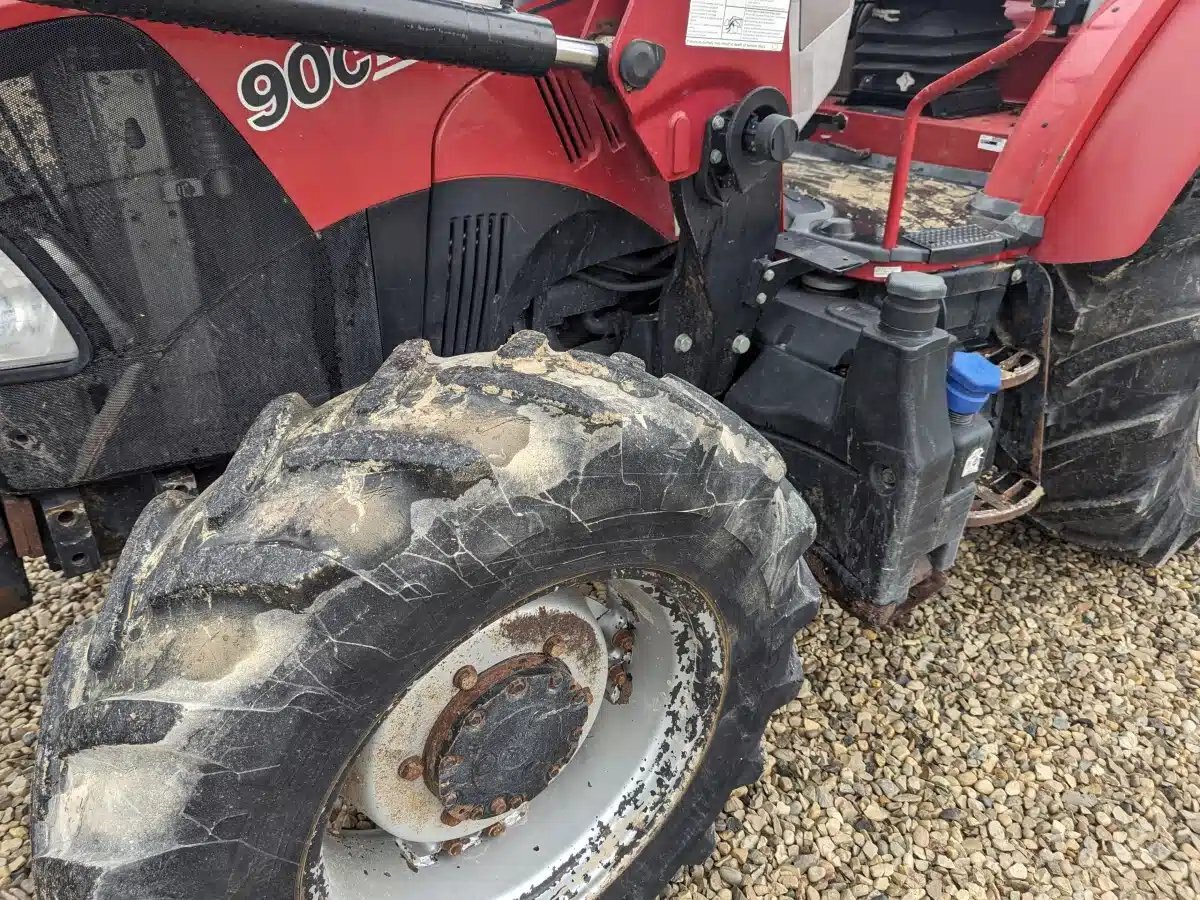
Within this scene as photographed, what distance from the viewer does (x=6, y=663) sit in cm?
252

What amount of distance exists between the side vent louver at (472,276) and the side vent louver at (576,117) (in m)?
0.19

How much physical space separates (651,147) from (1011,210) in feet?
3.96

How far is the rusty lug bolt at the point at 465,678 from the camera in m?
1.43

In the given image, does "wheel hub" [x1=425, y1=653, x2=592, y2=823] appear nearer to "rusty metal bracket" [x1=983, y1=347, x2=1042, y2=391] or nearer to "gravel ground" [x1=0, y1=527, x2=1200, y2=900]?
"gravel ground" [x1=0, y1=527, x2=1200, y2=900]

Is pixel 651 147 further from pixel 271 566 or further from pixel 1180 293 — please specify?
pixel 1180 293

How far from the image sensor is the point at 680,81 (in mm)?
1642

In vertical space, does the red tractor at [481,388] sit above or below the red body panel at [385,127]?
below

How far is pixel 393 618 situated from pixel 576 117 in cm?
99

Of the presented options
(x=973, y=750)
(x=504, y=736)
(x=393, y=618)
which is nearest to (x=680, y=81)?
(x=393, y=618)

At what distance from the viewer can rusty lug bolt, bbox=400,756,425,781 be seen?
1.46 metres

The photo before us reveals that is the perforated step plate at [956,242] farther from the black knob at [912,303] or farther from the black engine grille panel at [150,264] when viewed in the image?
the black engine grille panel at [150,264]

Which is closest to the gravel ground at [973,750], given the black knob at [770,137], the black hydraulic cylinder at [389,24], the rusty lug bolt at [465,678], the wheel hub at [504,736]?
the wheel hub at [504,736]

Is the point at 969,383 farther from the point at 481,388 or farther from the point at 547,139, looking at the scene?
the point at 481,388

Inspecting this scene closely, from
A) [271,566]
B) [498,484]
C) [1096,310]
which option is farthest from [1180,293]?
[271,566]
